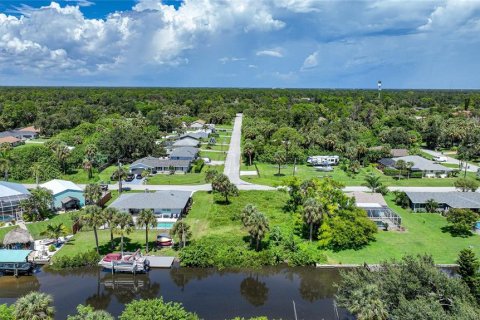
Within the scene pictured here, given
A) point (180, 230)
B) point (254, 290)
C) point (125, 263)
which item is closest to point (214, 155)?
point (180, 230)

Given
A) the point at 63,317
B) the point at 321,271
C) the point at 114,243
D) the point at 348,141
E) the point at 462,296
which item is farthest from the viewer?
the point at 348,141

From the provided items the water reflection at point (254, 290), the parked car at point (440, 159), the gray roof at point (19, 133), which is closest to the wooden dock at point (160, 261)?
the water reflection at point (254, 290)

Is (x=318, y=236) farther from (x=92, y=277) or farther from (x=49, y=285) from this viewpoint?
(x=49, y=285)

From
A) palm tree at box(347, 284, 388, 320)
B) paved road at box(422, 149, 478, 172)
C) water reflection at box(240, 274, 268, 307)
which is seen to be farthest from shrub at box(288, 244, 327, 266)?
paved road at box(422, 149, 478, 172)

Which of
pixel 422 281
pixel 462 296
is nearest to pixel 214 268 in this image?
pixel 422 281

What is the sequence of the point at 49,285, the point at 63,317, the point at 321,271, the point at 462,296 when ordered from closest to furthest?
the point at 462,296 → the point at 63,317 → the point at 49,285 → the point at 321,271

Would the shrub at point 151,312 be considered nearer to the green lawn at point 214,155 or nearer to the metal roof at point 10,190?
the metal roof at point 10,190
